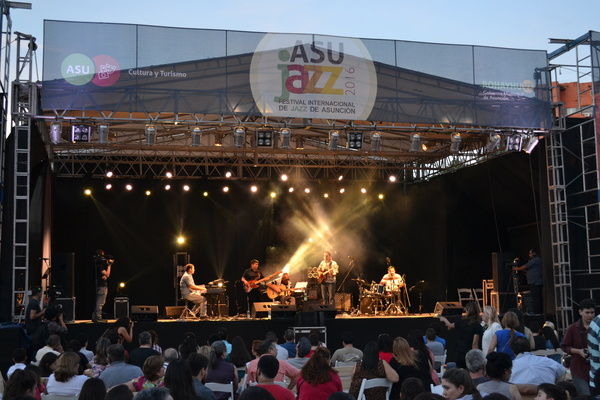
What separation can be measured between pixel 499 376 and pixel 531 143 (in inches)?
447

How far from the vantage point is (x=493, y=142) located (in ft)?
51.8

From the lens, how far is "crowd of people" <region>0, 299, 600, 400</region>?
14.3 feet

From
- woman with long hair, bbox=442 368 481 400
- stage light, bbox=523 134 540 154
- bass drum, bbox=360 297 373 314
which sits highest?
stage light, bbox=523 134 540 154

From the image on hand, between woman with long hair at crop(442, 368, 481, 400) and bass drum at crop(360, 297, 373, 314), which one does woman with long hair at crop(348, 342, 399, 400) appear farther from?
bass drum at crop(360, 297, 373, 314)

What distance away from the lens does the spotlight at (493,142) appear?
50.1 feet

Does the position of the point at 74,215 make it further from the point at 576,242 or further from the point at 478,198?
the point at 576,242

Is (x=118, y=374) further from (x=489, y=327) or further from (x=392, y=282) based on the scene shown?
(x=392, y=282)

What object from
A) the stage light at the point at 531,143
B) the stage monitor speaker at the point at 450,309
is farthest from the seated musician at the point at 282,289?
the stage light at the point at 531,143

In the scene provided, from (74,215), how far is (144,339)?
13486mm

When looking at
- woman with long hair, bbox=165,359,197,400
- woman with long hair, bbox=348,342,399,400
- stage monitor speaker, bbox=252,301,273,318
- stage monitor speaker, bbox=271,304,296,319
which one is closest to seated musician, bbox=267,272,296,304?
stage monitor speaker, bbox=252,301,273,318

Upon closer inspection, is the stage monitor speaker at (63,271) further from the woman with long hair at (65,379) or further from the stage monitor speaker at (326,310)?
the woman with long hair at (65,379)

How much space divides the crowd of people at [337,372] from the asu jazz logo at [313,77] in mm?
6342

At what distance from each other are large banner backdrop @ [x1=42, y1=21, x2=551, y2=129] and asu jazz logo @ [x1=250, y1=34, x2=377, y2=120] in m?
0.02

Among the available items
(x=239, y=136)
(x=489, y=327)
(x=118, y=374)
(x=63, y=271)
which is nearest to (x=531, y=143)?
(x=239, y=136)
